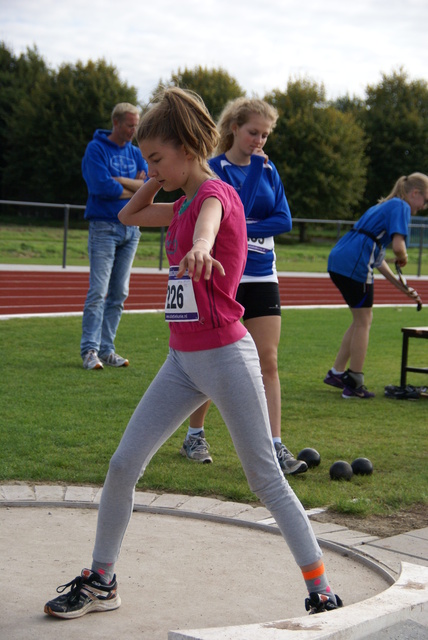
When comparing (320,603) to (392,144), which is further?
(392,144)

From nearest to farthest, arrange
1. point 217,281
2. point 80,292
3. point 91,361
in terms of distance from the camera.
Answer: point 217,281
point 91,361
point 80,292

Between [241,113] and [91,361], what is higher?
[241,113]

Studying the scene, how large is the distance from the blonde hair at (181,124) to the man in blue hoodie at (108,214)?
542cm

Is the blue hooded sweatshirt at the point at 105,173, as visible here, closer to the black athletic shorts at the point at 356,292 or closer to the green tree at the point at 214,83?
the black athletic shorts at the point at 356,292

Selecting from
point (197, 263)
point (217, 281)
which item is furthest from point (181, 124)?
point (197, 263)

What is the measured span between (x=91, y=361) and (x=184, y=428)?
248 cm

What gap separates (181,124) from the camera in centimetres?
305

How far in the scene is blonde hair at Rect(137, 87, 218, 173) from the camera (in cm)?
305

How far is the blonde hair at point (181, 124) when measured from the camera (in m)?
3.05

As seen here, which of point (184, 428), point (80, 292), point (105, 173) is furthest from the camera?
point (80, 292)

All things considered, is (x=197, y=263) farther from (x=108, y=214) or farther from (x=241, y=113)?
(x=108, y=214)

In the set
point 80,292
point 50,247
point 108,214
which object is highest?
point 108,214

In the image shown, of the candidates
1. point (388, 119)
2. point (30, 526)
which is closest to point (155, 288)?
point (30, 526)

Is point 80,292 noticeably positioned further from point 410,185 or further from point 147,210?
point 147,210
